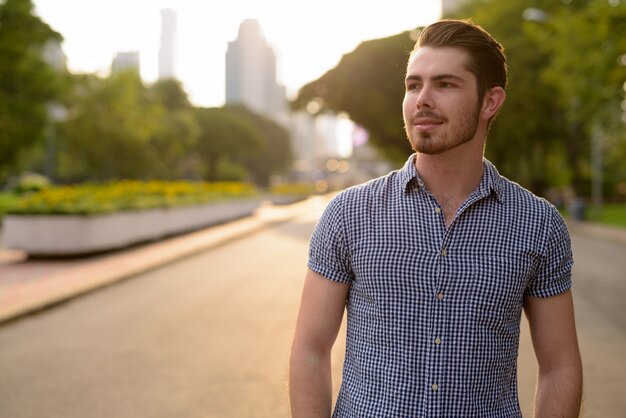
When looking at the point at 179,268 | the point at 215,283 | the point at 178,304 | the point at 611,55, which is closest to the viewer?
the point at 178,304

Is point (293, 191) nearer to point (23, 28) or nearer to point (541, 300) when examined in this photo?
point (23, 28)

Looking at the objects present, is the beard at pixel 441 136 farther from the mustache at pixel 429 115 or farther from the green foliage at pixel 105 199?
the green foliage at pixel 105 199

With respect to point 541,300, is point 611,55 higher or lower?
higher

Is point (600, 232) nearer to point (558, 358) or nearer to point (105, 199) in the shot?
point (105, 199)

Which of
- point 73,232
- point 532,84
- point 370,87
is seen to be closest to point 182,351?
point 73,232

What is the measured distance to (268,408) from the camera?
548 centimetres

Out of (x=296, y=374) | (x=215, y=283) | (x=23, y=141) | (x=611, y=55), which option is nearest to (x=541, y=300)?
(x=296, y=374)

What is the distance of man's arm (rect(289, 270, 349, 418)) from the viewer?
1.90 meters

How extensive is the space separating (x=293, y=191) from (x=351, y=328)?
189 ft

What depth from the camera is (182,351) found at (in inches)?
291

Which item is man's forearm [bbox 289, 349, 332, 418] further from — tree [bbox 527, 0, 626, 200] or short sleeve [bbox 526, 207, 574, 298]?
tree [bbox 527, 0, 626, 200]

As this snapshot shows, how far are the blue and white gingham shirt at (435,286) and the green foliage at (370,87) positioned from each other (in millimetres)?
34265

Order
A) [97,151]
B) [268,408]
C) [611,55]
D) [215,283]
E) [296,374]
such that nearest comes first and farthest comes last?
[296,374], [268,408], [215,283], [611,55], [97,151]

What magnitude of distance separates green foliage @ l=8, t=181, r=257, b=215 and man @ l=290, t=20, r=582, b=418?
1444 cm
